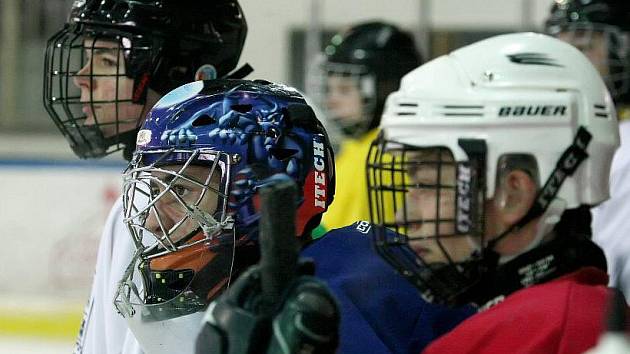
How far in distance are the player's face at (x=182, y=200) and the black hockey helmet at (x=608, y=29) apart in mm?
1701

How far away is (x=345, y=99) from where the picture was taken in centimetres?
451

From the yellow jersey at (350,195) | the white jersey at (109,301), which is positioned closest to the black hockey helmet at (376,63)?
the yellow jersey at (350,195)

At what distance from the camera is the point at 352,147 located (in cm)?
432

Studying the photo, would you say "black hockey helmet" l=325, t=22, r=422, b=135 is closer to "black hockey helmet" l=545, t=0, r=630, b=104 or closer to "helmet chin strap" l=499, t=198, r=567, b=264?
"black hockey helmet" l=545, t=0, r=630, b=104

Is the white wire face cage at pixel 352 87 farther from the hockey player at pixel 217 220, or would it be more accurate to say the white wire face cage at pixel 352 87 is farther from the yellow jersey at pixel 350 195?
the hockey player at pixel 217 220

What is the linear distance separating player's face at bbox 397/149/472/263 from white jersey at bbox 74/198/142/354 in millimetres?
483

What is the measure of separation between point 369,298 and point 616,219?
1.00m

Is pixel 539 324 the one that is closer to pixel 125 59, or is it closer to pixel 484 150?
pixel 484 150

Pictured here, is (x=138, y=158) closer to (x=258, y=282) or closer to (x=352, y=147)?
(x=258, y=282)

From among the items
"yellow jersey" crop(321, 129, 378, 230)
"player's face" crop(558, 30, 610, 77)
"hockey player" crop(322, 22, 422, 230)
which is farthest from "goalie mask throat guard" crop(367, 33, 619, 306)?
"hockey player" crop(322, 22, 422, 230)

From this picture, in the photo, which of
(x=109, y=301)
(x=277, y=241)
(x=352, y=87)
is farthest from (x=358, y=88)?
(x=277, y=241)

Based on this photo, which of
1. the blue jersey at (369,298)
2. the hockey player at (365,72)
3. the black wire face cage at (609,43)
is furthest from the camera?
the hockey player at (365,72)

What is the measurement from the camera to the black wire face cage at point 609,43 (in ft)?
10.9

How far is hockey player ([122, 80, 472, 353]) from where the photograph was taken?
1828mm
